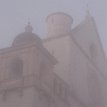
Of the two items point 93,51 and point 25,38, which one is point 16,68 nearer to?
→ point 25,38

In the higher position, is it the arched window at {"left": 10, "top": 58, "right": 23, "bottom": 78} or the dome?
the dome

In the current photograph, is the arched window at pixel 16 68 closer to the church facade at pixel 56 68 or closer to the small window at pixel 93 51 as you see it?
the church facade at pixel 56 68

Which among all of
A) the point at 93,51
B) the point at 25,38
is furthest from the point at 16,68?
the point at 93,51

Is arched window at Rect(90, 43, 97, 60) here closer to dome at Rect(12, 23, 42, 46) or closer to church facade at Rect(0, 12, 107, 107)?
church facade at Rect(0, 12, 107, 107)

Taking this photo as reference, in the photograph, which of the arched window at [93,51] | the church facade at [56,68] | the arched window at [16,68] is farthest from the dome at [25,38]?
the arched window at [93,51]

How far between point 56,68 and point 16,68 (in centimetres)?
389

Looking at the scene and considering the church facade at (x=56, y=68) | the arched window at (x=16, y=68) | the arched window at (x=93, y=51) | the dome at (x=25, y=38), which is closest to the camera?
the church facade at (x=56, y=68)

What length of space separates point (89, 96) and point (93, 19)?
19.5ft

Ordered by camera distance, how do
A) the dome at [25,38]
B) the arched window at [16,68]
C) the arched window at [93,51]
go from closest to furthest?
the arched window at [16,68] < the dome at [25,38] < the arched window at [93,51]

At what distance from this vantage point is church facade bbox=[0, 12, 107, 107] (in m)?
19.2

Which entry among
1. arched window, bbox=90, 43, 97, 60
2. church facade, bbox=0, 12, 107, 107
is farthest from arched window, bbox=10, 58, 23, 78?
arched window, bbox=90, 43, 97, 60

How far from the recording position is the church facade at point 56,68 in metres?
19.2

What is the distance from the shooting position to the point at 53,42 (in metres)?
25.3

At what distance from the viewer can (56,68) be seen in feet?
78.8
